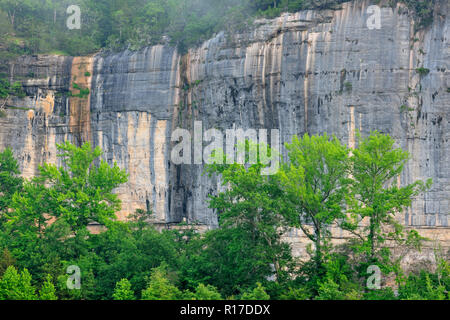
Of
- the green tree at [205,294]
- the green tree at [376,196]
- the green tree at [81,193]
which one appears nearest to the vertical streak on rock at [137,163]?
the green tree at [81,193]

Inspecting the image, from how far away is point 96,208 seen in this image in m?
35.7

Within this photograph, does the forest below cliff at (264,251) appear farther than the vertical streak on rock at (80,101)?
No

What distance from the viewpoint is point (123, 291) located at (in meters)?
30.1

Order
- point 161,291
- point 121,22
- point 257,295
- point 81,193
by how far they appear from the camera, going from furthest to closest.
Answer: point 121,22 < point 81,193 < point 161,291 < point 257,295

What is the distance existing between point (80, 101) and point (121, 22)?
6979 millimetres

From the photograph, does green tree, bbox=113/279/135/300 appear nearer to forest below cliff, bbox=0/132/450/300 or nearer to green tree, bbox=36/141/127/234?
forest below cliff, bbox=0/132/450/300

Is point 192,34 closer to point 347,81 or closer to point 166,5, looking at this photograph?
point 166,5

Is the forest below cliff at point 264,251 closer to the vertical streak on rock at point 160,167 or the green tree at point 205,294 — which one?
the green tree at point 205,294

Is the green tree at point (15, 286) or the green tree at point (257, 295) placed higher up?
the green tree at point (257, 295)

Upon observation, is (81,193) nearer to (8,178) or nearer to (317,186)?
(8,178)

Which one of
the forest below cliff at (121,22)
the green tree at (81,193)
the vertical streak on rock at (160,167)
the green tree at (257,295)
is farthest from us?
the forest below cliff at (121,22)

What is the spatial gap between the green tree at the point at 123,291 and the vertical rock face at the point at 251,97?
11350mm

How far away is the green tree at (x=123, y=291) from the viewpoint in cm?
3011

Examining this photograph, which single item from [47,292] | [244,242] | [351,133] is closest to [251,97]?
[351,133]
